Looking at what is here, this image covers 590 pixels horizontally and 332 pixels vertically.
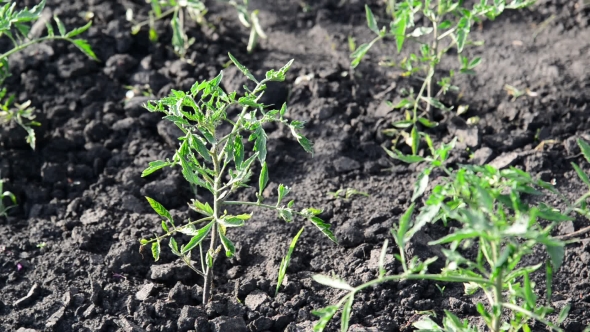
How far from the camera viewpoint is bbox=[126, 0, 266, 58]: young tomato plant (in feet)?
13.9

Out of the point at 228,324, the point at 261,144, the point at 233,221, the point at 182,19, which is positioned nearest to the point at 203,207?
the point at 233,221

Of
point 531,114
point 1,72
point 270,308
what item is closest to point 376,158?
point 531,114

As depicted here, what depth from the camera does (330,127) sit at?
13.1 feet

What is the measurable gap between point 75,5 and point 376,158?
2219 millimetres

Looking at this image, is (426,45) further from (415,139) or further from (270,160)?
(270,160)

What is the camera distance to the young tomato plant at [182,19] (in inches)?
167

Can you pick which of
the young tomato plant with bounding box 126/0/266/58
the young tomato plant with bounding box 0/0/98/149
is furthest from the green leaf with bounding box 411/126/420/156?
the young tomato plant with bounding box 0/0/98/149

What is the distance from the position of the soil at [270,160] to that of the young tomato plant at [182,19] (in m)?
0.07

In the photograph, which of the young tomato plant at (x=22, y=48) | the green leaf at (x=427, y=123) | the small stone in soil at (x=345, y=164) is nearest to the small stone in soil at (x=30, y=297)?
the young tomato plant at (x=22, y=48)

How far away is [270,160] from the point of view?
3.84 meters

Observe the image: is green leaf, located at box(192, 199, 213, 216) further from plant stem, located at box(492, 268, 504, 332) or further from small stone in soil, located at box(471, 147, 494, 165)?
small stone in soil, located at box(471, 147, 494, 165)

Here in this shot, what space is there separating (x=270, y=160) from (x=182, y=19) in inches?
49.1

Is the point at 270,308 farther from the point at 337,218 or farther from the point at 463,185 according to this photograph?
the point at 463,185

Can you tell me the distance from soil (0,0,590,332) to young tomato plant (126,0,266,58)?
0.07 m
